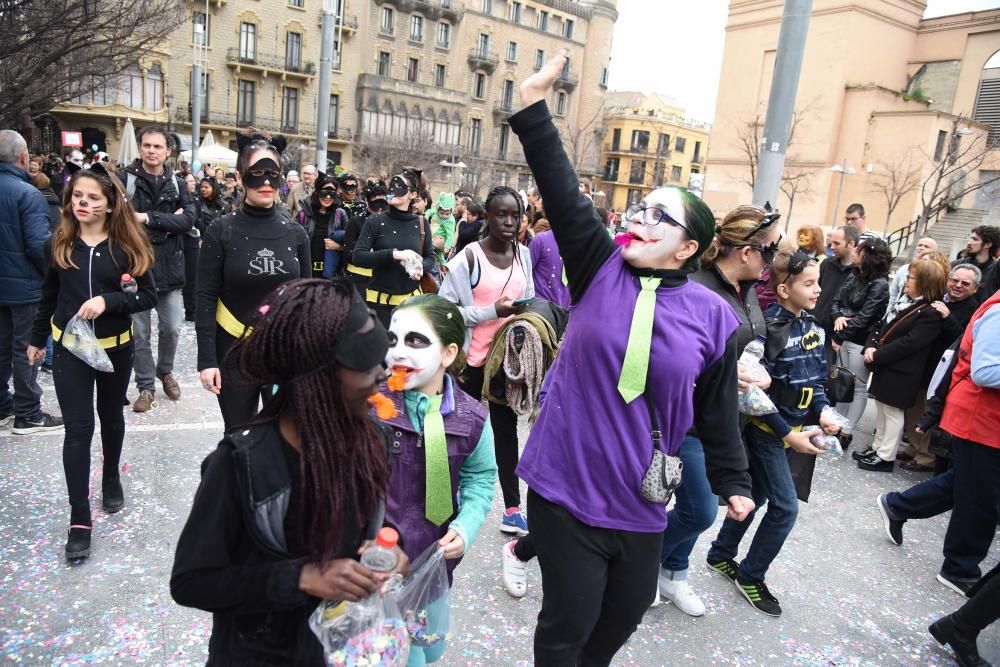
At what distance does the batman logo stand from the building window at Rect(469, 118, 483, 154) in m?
53.3

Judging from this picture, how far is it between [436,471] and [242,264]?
1.84 m

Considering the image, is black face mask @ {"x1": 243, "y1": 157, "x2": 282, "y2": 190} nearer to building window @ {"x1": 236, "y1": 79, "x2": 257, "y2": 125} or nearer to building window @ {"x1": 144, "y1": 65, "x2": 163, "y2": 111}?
building window @ {"x1": 144, "y1": 65, "x2": 163, "y2": 111}

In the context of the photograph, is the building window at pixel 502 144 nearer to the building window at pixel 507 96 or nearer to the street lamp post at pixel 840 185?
the building window at pixel 507 96

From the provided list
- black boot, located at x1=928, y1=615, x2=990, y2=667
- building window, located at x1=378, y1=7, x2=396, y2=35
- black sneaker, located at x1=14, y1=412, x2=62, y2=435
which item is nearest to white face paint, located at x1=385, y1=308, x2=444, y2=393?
black boot, located at x1=928, y1=615, x2=990, y2=667

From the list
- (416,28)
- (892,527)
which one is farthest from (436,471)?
(416,28)

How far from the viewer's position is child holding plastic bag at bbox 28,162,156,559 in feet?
11.2

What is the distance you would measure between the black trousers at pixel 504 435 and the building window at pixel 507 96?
5536 cm

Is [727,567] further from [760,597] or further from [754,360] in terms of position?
[754,360]

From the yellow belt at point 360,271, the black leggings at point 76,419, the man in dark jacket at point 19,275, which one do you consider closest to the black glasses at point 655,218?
the black leggings at point 76,419

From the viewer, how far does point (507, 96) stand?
5638 centimetres

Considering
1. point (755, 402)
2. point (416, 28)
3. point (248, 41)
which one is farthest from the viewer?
point (416, 28)

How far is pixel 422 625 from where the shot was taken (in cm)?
225

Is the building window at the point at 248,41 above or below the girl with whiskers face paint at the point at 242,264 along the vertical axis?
above

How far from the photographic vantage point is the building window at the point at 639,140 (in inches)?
2653
